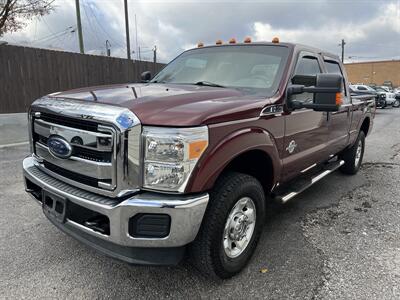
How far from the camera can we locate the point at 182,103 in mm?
2346

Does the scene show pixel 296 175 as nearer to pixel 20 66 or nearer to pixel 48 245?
pixel 48 245

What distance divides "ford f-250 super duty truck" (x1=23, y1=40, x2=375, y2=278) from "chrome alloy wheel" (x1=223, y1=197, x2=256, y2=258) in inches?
0.4

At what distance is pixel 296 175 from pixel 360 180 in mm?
2474

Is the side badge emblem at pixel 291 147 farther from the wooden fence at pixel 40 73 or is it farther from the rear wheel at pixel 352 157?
the wooden fence at pixel 40 73

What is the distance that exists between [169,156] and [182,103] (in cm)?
45

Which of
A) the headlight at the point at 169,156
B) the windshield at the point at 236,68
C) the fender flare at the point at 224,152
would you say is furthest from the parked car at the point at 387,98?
the headlight at the point at 169,156

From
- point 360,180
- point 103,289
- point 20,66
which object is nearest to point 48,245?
point 103,289

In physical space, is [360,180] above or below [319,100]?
below

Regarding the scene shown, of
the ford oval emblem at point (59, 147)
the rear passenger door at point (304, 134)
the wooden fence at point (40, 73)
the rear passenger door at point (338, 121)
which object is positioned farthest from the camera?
the wooden fence at point (40, 73)

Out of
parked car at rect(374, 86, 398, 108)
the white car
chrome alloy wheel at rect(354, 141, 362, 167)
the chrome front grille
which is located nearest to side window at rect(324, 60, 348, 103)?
chrome alloy wheel at rect(354, 141, 362, 167)

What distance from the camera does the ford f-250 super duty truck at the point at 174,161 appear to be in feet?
6.91

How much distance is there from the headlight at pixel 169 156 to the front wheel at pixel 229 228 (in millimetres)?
394

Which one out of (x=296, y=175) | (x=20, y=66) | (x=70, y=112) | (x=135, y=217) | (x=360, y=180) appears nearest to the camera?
(x=135, y=217)

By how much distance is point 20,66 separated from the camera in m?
9.67
